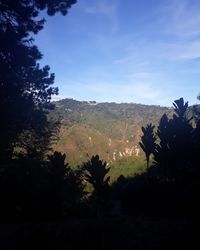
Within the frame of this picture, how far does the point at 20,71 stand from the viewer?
16.8 meters

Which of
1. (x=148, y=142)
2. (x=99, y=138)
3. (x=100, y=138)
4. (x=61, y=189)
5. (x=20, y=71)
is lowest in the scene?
(x=61, y=189)

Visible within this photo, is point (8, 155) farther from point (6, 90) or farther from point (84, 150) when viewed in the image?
point (84, 150)

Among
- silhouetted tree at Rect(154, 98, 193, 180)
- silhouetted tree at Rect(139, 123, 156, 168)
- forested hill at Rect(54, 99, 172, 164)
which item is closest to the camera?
silhouetted tree at Rect(154, 98, 193, 180)

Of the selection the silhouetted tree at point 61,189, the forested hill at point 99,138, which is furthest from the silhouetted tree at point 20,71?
the forested hill at point 99,138

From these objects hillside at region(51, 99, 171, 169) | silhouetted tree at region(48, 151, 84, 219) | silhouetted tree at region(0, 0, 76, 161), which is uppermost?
hillside at region(51, 99, 171, 169)

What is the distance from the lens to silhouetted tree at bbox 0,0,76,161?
1593 centimetres

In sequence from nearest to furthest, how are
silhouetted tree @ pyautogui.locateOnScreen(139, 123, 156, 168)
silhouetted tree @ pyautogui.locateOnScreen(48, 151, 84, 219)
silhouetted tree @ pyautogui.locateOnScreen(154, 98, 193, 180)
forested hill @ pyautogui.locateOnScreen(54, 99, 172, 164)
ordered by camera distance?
silhouetted tree @ pyautogui.locateOnScreen(48, 151, 84, 219), silhouetted tree @ pyautogui.locateOnScreen(154, 98, 193, 180), silhouetted tree @ pyautogui.locateOnScreen(139, 123, 156, 168), forested hill @ pyautogui.locateOnScreen(54, 99, 172, 164)

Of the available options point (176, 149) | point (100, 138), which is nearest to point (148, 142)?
point (176, 149)

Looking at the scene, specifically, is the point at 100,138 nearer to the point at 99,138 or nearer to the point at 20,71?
the point at 99,138

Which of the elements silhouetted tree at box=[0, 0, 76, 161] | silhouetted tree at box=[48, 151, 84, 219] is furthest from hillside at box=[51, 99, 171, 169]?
silhouetted tree at box=[48, 151, 84, 219]

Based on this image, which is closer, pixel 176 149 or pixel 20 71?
pixel 176 149

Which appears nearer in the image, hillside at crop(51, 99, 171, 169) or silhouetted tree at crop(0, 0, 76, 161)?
silhouetted tree at crop(0, 0, 76, 161)

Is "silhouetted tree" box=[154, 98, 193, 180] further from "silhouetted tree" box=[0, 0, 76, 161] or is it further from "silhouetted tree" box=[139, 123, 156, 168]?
"silhouetted tree" box=[0, 0, 76, 161]

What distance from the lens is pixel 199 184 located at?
36.7 ft
